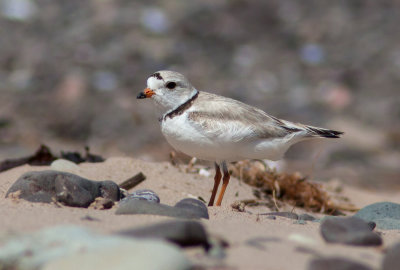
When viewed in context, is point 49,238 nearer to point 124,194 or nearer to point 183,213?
point 183,213

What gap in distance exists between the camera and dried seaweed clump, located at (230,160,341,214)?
5.09 meters

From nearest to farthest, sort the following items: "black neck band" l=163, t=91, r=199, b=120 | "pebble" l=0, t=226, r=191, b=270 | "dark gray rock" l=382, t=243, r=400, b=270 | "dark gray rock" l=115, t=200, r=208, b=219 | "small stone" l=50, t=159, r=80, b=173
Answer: "pebble" l=0, t=226, r=191, b=270
"dark gray rock" l=382, t=243, r=400, b=270
"dark gray rock" l=115, t=200, r=208, b=219
"black neck band" l=163, t=91, r=199, b=120
"small stone" l=50, t=159, r=80, b=173

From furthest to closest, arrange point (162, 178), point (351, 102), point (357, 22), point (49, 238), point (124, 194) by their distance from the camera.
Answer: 1. point (357, 22)
2. point (351, 102)
3. point (162, 178)
4. point (124, 194)
5. point (49, 238)

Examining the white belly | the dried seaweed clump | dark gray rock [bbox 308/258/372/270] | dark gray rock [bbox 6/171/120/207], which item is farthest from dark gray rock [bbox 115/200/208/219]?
the dried seaweed clump

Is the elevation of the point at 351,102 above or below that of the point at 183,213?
above

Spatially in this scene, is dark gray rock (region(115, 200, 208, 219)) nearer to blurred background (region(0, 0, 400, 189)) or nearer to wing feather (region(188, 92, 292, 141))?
wing feather (region(188, 92, 292, 141))

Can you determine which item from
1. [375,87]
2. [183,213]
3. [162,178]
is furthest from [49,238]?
[375,87]

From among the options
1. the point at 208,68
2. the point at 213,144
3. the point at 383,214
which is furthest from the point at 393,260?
the point at 208,68

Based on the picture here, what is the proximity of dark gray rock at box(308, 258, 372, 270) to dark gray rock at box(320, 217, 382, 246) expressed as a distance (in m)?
0.46

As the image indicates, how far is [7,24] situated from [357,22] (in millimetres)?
5795

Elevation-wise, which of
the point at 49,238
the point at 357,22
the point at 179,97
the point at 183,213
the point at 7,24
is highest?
the point at 357,22

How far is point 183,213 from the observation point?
10.4 feet

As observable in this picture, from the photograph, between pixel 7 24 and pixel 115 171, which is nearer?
pixel 115 171

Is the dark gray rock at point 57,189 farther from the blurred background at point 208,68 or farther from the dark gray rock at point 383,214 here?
the blurred background at point 208,68
